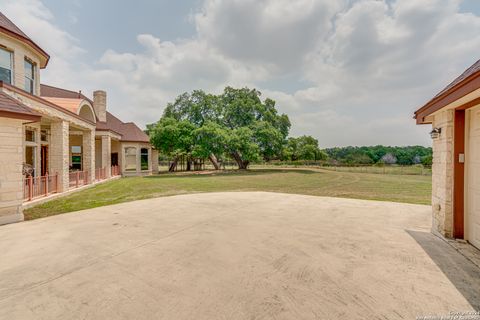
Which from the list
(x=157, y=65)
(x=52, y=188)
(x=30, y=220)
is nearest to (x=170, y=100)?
(x=157, y=65)

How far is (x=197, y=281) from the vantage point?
2.65 meters

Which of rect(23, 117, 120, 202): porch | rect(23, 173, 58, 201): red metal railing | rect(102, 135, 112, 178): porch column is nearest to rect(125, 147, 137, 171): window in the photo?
rect(102, 135, 112, 178): porch column

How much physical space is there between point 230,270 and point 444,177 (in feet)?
14.7

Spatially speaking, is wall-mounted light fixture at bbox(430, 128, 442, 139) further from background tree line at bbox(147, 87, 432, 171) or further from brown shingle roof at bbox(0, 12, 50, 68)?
background tree line at bbox(147, 87, 432, 171)

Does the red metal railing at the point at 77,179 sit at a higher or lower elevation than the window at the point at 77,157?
lower

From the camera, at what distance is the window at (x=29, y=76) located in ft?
32.7

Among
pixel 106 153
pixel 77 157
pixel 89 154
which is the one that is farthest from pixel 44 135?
pixel 77 157

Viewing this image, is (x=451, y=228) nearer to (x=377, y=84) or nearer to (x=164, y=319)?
(x=164, y=319)

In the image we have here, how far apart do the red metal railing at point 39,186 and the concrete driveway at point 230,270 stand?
316 cm

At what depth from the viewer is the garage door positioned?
377cm

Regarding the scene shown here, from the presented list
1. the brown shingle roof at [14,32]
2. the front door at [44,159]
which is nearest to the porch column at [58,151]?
the front door at [44,159]

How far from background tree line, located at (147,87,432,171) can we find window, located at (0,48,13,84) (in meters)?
13.7

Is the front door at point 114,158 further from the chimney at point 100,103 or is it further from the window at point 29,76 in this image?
the window at point 29,76

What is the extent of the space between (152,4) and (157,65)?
450 cm
